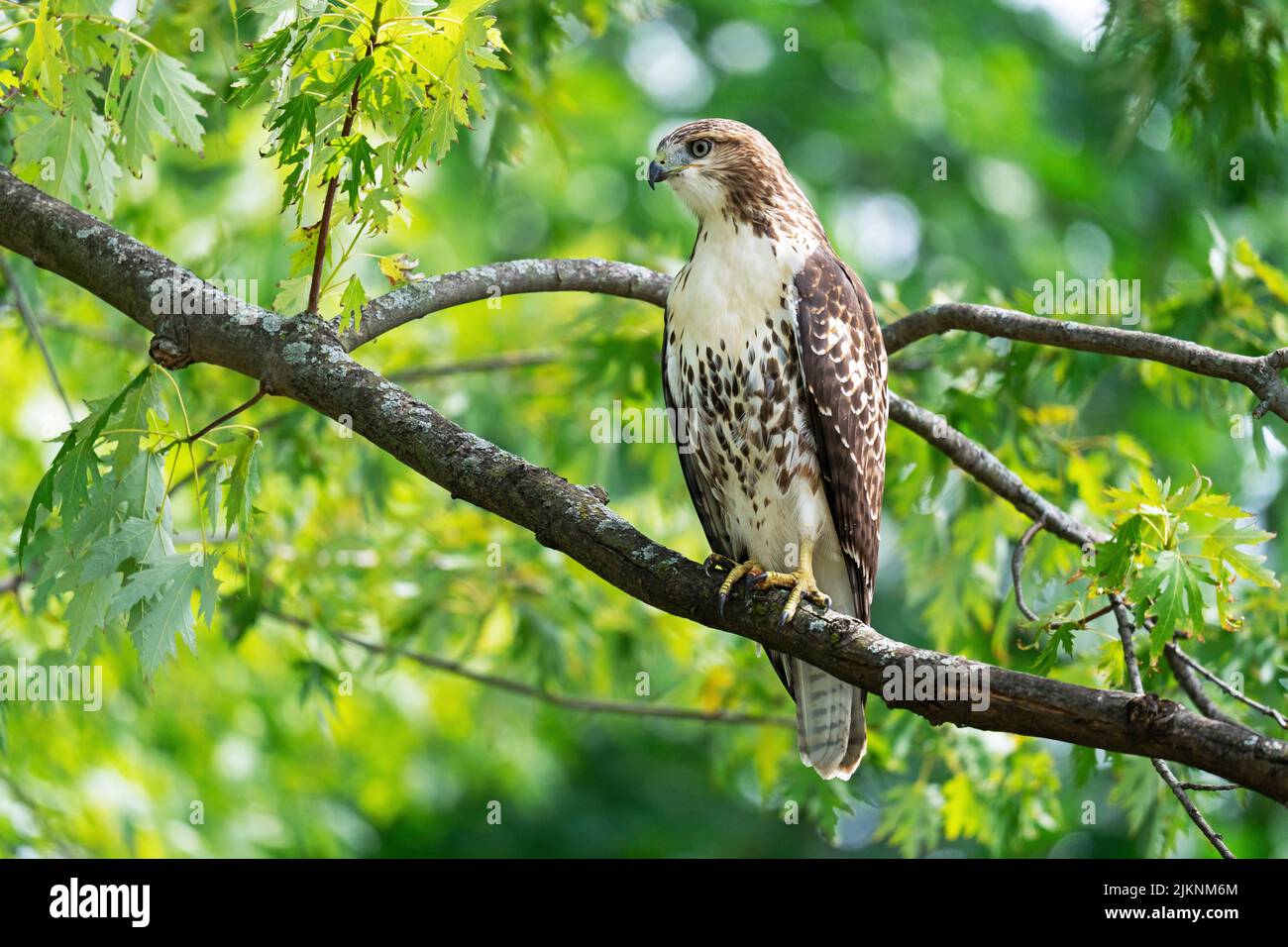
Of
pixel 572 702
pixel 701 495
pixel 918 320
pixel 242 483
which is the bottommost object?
pixel 572 702

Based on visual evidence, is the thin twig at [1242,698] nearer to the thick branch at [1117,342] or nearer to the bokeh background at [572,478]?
the bokeh background at [572,478]

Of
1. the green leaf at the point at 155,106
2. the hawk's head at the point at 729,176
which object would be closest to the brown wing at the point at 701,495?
the hawk's head at the point at 729,176

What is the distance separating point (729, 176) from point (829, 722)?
1953mm

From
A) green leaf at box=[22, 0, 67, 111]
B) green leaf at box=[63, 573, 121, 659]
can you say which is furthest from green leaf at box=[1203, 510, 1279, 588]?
green leaf at box=[22, 0, 67, 111]

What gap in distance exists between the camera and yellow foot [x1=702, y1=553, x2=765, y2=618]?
3.29 metres

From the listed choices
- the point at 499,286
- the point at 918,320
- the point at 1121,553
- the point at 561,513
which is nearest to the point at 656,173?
the point at 499,286

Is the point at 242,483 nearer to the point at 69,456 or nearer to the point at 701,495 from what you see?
the point at 69,456

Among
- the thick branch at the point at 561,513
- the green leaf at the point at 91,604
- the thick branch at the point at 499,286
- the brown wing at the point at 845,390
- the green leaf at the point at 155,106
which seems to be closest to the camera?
the thick branch at the point at 561,513

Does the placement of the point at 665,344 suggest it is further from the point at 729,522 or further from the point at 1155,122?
the point at 1155,122

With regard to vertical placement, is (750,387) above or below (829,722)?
above

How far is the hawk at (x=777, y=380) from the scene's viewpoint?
4.34 m

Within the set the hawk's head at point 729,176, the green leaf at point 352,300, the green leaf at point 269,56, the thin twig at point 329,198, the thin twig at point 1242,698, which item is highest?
the hawk's head at point 729,176

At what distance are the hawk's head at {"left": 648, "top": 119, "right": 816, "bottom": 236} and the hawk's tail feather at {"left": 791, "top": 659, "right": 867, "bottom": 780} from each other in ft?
5.27

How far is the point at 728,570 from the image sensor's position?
4.11 metres
